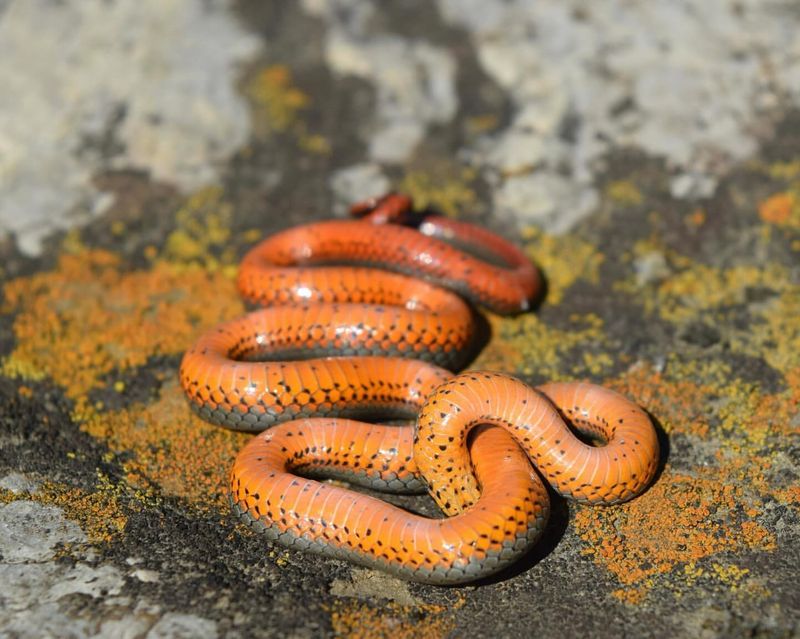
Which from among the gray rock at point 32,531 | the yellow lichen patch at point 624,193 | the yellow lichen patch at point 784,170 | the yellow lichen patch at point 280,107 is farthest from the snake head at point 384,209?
the gray rock at point 32,531

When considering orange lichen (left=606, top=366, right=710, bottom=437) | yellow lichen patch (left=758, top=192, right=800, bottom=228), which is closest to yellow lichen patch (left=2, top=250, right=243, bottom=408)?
orange lichen (left=606, top=366, right=710, bottom=437)

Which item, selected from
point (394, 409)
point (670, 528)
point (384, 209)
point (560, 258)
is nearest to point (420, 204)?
point (384, 209)

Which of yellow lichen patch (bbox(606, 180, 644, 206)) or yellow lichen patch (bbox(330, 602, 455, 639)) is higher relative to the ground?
yellow lichen patch (bbox(606, 180, 644, 206))

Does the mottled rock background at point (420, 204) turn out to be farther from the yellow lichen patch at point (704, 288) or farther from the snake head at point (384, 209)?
the snake head at point (384, 209)

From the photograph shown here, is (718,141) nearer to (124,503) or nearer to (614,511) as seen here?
(614,511)

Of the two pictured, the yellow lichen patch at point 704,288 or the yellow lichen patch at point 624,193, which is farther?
the yellow lichen patch at point 624,193

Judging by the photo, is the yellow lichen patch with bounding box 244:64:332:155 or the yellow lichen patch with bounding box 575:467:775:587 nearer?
the yellow lichen patch with bounding box 575:467:775:587

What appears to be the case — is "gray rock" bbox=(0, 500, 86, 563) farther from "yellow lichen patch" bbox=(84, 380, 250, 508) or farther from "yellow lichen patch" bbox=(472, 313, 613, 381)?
"yellow lichen patch" bbox=(472, 313, 613, 381)

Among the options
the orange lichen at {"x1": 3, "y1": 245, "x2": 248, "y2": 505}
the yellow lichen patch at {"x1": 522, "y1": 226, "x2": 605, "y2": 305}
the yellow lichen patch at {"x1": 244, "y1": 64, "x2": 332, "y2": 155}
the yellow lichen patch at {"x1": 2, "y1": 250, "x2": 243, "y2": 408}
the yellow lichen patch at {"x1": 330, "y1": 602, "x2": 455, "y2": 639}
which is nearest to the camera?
the yellow lichen patch at {"x1": 330, "y1": 602, "x2": 455, "y2": 639}
